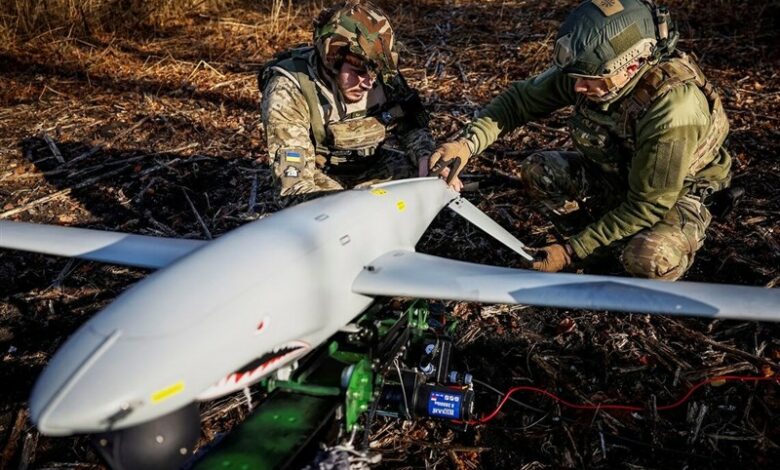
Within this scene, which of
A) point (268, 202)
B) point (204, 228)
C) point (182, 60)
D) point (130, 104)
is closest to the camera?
point (204, 228)

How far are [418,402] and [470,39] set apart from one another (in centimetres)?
732

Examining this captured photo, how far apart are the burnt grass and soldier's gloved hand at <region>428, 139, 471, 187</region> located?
1.03m

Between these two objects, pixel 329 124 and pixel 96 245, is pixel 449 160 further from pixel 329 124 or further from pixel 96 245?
pixel 96 245

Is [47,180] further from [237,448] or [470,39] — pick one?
[470,39]

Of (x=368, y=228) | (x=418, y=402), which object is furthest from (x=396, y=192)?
(x=418, y=402)

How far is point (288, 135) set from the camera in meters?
5.08

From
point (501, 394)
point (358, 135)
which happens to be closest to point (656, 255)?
point (501, 394)

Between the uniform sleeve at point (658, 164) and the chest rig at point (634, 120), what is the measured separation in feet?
0.31

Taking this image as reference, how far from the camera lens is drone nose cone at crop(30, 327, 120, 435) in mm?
2408

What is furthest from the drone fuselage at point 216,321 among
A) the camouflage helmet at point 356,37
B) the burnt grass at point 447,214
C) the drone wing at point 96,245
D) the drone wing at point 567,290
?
the camouflage helmet at point 356,37

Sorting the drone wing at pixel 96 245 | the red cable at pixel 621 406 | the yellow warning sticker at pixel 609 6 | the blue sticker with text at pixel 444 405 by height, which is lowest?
the red cable at pixel 621 406

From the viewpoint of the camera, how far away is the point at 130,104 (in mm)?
8594

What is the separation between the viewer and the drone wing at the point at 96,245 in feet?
13.4

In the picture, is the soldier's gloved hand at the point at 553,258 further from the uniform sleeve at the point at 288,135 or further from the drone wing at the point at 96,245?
the drone wing at the point at 96,245
